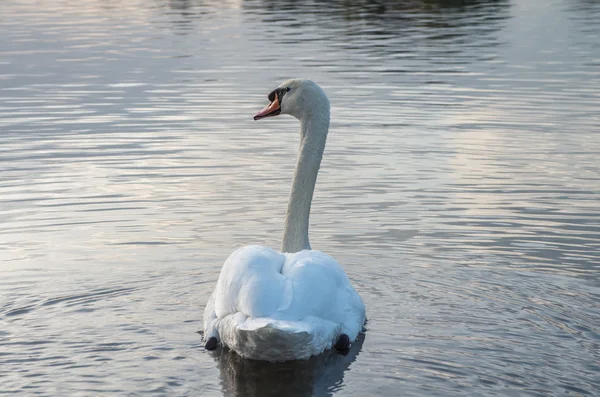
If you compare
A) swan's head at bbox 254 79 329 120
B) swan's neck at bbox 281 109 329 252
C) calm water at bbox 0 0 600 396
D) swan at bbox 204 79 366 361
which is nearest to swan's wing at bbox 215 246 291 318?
swan at bbox 204 79 366 361

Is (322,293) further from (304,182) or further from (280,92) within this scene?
(280,92)

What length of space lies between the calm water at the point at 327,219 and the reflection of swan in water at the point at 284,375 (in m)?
0.02

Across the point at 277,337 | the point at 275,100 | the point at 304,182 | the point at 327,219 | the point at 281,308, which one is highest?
the point at 275,100

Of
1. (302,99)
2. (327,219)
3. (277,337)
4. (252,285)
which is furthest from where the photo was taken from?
(327,219)

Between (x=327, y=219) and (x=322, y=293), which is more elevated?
(x=322, y=293)

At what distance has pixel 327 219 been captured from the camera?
39.8 ft

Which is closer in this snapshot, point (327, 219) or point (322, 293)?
point (322, 293)

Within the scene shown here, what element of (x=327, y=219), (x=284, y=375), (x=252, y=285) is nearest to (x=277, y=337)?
(x=252, y=285)

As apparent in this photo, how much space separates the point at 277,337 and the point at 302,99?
10.8 ft

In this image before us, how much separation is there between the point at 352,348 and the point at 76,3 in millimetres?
59479

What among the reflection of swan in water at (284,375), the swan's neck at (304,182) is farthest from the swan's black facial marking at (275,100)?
the reflection of swan in water at (284,375)

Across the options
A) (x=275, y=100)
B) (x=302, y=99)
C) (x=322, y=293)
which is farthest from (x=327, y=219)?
(x=322, y=293)

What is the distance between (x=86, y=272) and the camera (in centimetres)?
1010

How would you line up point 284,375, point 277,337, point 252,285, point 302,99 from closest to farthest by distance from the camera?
point 277,337 < point 252,285 < point 284,375 < point 302,99
